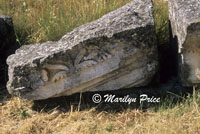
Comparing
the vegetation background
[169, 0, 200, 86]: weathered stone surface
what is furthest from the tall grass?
[169, 0, 200, 86]: weathered stone surface

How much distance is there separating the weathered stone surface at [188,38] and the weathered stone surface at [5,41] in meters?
1.96

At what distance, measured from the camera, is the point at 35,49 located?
3395 millimetres

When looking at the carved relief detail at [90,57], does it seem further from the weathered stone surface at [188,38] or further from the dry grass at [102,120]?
the weathered stone surface at [188,38]

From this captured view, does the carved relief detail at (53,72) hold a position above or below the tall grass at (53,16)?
below

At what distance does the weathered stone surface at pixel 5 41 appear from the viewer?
4.06 meters

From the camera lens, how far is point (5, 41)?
417cm

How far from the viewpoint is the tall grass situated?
14.0 ft

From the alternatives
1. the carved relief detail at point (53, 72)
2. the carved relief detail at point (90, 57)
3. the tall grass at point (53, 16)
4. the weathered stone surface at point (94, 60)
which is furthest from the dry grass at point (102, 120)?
the tall grass at point (53, 16)

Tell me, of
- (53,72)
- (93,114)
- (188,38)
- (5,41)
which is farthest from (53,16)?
(188,38)

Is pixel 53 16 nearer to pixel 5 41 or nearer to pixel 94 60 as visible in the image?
pixel 5 41

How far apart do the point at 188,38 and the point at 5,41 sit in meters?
2.24

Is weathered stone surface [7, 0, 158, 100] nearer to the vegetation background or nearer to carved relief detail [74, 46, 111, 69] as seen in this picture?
carved relief detail [74, 46, 111, 69]

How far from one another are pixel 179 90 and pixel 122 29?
0.86 metres

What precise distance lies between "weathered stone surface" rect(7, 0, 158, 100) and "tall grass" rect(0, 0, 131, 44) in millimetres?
931
